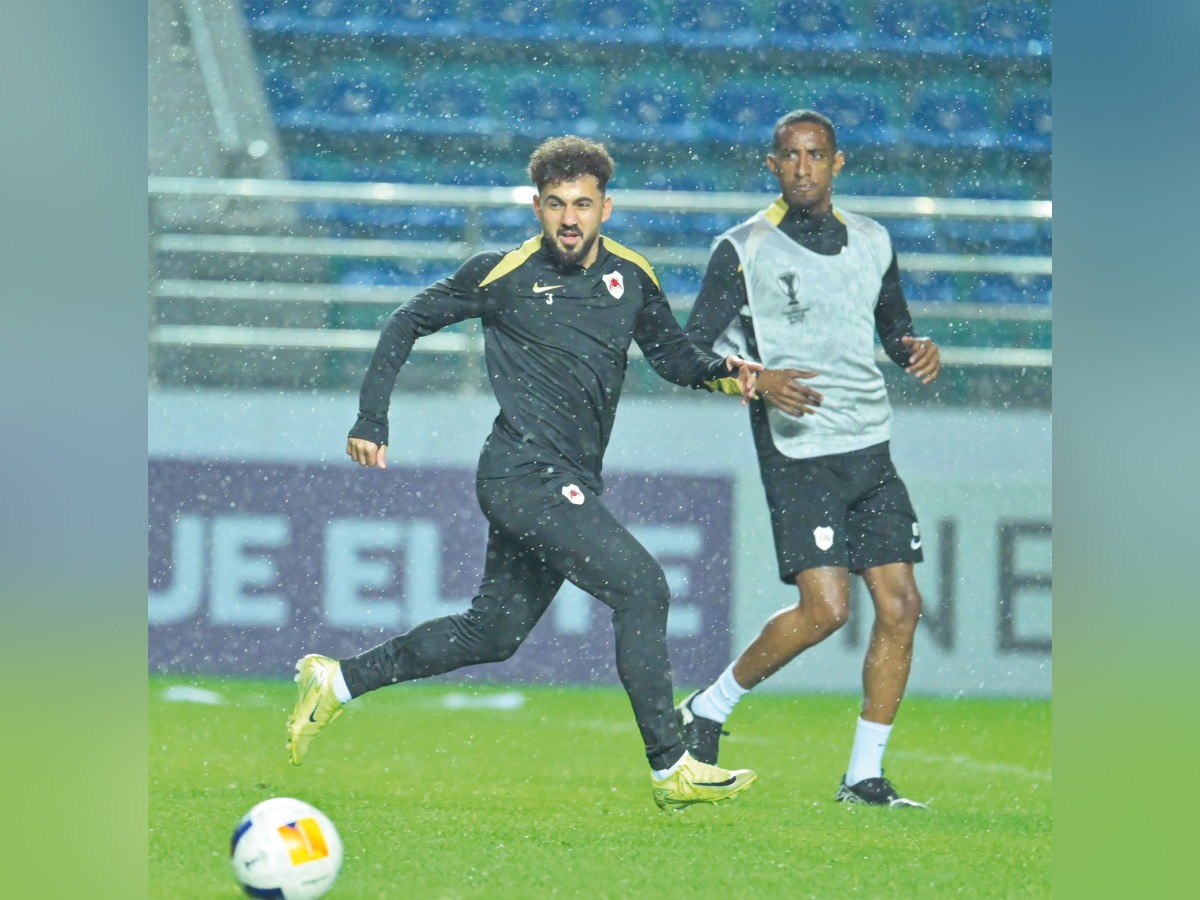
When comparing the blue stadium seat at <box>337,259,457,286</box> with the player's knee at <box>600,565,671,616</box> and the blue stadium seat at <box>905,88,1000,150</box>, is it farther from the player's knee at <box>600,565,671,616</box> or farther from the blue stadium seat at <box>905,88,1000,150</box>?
the player's knee at <box>600,565,671,616</box>

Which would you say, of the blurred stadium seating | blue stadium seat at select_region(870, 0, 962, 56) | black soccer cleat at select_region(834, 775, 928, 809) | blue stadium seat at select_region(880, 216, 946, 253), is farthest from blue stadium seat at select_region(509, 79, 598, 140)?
black soccer cleat at select_region(834, 775, 928, 809)

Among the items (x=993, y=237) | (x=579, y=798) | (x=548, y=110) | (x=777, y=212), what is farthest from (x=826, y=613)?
(x=548, y=110)

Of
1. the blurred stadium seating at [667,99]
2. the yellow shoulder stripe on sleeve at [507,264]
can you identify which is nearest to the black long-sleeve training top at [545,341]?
the yellow shoulder stripe on sleeve at [507,264]

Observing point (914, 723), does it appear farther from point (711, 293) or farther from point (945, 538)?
point (711, 293)

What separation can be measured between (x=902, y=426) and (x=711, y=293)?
8.90 ft

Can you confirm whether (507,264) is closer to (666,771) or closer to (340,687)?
(340,687)

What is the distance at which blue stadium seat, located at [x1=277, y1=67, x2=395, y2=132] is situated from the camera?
912cm

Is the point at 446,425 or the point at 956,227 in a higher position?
the point at 956,227

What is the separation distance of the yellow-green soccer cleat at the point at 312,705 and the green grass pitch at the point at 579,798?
7.3 inches

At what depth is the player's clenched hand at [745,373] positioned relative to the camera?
11.5 feet

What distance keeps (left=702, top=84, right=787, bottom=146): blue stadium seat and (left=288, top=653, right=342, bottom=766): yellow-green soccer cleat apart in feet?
19.4

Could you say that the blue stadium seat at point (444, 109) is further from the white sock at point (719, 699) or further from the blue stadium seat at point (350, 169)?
the white sock at point (719, 699)
